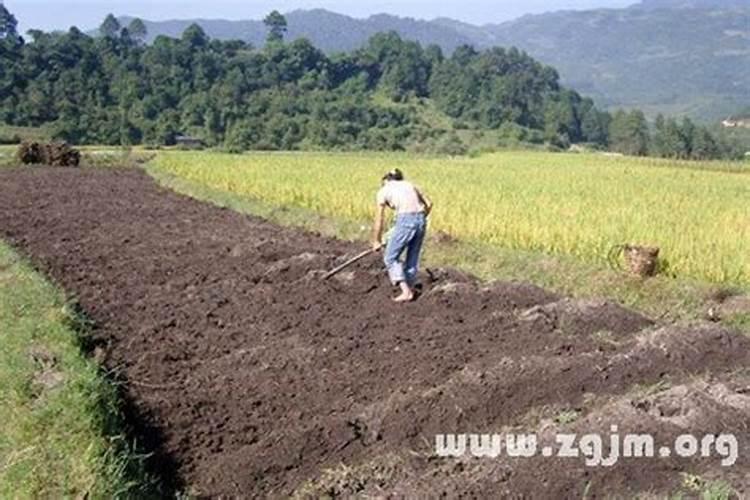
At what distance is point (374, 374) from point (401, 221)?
270 centimetres

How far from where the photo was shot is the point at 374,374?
8656mm

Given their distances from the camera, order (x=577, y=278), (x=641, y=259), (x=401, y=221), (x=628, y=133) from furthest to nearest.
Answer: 1. (x=628, y=133)
2. (x=577, y=278)
3. (x=641, y=259)
4. (x=401, y=221)

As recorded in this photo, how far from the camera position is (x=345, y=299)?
1148 cm

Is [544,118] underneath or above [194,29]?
underneath

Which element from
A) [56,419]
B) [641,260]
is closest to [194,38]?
[641,260]

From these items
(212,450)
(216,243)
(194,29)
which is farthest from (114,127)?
(212,450)

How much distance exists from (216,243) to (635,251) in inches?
271

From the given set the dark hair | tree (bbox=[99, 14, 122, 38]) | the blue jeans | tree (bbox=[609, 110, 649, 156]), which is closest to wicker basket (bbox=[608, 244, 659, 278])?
the blue jeans

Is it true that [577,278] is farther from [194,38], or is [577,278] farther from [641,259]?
[194,38]

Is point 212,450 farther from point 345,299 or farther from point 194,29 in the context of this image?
point 194,29

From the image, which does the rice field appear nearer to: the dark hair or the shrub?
the dark hair

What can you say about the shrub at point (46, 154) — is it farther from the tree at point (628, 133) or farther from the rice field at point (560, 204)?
the tree at point (628, 133)

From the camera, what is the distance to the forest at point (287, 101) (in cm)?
6644

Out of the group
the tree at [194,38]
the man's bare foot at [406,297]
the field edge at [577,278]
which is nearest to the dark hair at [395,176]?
the man's bare foot at [406,297]
